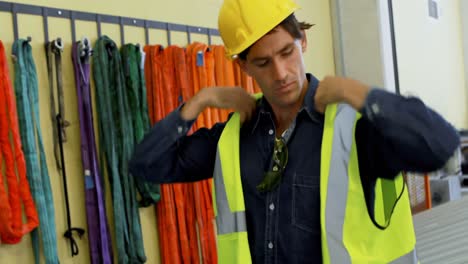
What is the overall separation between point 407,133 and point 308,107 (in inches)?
11.4

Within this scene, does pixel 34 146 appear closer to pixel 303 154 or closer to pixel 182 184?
pixel 182 184

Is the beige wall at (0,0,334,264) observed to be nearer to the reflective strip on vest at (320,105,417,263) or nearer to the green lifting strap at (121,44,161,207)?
the green lifting strap at (121,44,161,207)

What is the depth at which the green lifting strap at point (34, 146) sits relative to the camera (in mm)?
1875

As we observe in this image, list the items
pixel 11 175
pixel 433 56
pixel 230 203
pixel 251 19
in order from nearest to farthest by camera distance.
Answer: pixel 251 19 < pixel 230 203 < pixel 11 175 < pixel 433 56

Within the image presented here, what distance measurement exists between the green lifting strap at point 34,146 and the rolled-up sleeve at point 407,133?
135cm

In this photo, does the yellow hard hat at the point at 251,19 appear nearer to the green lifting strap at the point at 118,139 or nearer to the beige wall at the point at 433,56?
the green lifting strap at the point at 118,139

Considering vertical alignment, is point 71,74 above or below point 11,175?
above

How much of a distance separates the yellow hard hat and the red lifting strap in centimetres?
102

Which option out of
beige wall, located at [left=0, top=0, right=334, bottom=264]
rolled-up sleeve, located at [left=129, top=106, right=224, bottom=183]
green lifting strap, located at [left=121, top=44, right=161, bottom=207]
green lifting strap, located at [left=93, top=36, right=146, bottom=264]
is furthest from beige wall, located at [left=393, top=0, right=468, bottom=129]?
rolled-up sleeve, located at [left=129, top=106, right=224, bottom=183]

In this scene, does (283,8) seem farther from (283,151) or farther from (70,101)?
(70,101)

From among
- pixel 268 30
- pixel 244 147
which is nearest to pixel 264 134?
pixel 244 147

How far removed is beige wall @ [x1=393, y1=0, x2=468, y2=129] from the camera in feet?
14.7

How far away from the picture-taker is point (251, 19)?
1153 mm

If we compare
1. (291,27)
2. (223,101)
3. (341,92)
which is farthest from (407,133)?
(223,101)
